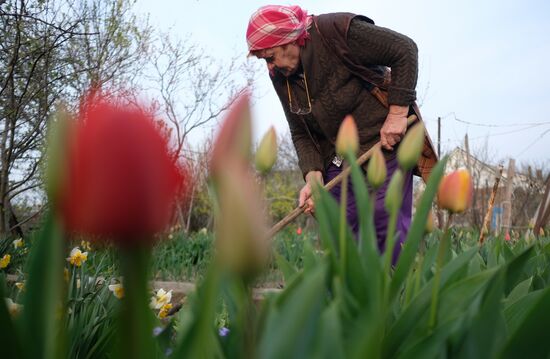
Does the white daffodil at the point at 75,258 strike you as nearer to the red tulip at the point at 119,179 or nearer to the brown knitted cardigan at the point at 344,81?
the brown knitted cardigan at the point at 344,81

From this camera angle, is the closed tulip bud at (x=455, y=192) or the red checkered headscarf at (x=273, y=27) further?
the red checkered headscarf at (x=273, y=27)

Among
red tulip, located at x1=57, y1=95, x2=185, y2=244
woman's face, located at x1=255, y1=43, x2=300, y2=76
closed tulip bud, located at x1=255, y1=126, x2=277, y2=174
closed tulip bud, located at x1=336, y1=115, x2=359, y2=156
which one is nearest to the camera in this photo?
red tulip, located at x1=57, y1=95, x2=185, y2=244

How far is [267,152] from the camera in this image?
50 centimetres

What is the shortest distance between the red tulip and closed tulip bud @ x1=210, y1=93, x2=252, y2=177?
1.4 inches

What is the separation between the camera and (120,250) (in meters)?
0.24

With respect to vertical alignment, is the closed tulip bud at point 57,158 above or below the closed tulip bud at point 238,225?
above

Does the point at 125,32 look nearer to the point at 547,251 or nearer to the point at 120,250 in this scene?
the point at 547,251

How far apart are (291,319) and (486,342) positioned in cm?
23

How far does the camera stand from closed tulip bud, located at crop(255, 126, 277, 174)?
0.50 metres

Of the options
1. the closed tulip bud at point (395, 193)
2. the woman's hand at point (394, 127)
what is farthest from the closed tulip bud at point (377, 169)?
the woman's hand at point (394, 127)

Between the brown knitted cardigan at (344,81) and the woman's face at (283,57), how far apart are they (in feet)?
0.12

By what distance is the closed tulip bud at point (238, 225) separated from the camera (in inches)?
10.7

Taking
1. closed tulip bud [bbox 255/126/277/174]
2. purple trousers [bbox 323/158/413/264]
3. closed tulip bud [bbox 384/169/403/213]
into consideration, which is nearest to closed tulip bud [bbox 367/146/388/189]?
closed tulip bud [bbox 384/169/403/213]

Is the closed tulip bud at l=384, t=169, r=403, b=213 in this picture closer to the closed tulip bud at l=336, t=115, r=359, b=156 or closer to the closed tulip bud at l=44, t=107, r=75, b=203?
the closed tulip bud at l=336, t=115, r=359, b=156
